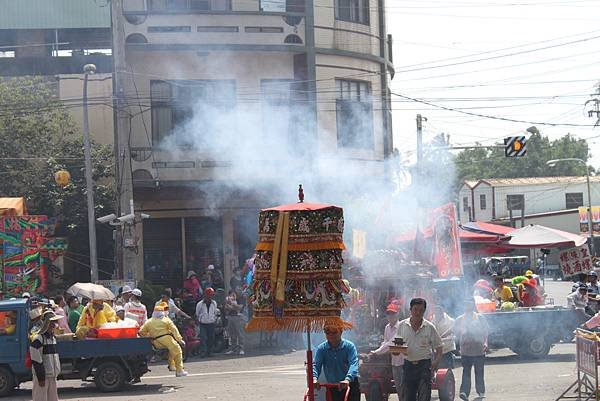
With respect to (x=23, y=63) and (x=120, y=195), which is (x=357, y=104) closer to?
(x=120, y=195)

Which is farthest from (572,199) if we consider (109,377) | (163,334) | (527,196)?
(109,377)

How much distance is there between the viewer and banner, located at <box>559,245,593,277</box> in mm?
21797

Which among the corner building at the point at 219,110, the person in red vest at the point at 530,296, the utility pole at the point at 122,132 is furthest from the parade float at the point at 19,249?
the person in red vest at the point at 530,296

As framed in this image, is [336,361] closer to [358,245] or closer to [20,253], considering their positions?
[358,245]

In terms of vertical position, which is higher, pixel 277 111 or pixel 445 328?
pixel 277 111

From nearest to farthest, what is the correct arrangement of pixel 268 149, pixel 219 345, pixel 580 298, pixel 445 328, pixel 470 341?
pixel 470 341 < pixel 445 328 < pixel 580 298 < pixel 219 345 < pixel 268 149

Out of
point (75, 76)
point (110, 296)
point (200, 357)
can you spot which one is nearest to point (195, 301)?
point (200, 357)

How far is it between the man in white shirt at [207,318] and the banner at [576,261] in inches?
323

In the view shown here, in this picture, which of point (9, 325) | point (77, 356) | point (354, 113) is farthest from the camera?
point (354, 113)

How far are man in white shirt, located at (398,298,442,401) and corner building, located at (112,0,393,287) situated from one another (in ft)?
52.1

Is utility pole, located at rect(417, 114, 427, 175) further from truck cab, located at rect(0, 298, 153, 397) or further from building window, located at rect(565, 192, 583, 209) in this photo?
building window, located at rect(565, 192, 583, 209)

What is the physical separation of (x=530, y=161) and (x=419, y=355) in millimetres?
93798

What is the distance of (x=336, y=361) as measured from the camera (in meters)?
9.33

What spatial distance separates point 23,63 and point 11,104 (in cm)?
528
